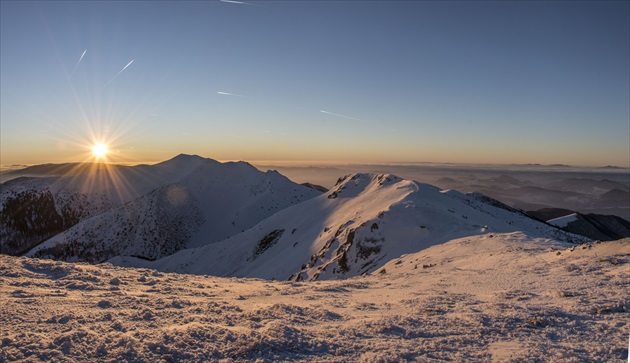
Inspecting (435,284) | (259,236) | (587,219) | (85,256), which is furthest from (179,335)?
(587,219)

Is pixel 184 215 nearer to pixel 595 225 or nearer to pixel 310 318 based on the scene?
pixel 310 318

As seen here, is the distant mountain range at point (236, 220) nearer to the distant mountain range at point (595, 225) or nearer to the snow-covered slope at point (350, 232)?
the snow-covered slope at point (350, 232)

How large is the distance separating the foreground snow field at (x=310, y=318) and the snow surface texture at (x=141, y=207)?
270 feet

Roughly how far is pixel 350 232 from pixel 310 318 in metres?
26.5

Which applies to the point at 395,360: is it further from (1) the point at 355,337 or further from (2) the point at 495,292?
(2) the point at 495,292

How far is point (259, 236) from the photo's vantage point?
5662 centimetres

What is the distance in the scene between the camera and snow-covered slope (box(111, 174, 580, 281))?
1155 inches

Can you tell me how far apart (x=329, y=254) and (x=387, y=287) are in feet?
69.8

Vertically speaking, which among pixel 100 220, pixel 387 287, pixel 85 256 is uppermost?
pixel 387 287

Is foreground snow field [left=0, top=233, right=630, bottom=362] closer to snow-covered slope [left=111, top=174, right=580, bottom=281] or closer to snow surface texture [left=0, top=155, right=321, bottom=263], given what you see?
snow-covered slope [left=111, top=174, right=580, bottom=281]

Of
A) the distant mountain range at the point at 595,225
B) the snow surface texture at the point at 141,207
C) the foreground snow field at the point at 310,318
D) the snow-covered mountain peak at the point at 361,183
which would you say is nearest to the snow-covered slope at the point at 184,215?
the snow surface texture at the point at 141,207

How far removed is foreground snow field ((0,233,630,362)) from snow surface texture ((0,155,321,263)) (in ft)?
270

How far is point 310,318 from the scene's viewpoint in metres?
7.76

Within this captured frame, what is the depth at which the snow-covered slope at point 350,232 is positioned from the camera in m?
29.3
